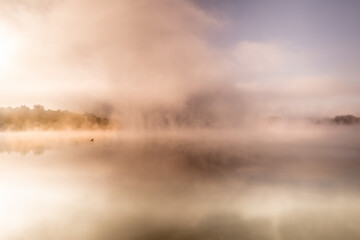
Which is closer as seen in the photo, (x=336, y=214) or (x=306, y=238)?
(x=306, y=238)

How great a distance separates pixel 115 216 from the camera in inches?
741

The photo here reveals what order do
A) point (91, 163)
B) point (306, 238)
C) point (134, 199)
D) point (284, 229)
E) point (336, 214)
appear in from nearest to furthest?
point (306, 238), point (284, 229), point (336, 214), point (134, 199), point (91, 163)

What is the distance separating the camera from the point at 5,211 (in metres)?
19.5

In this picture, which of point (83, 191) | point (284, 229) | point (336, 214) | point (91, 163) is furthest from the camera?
point (91, 163)

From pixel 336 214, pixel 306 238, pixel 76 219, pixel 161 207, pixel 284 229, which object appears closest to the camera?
pixel 306 238

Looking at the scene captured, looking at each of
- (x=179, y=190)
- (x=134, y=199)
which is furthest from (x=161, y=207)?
(x=179, y=190)

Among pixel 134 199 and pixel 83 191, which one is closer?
pixel 134 199

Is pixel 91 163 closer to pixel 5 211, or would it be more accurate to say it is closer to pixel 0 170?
pixel 0 170

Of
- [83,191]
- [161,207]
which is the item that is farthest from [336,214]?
[83,191]

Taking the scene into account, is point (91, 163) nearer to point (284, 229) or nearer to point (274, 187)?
point (274, 187)

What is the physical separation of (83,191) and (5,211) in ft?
24.3

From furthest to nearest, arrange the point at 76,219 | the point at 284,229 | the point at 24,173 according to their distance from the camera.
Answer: the point at 24,173
the point at 76,219
the point at 284,229

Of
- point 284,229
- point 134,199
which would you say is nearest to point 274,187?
point 284,229

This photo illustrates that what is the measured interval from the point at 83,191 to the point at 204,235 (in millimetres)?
15731
